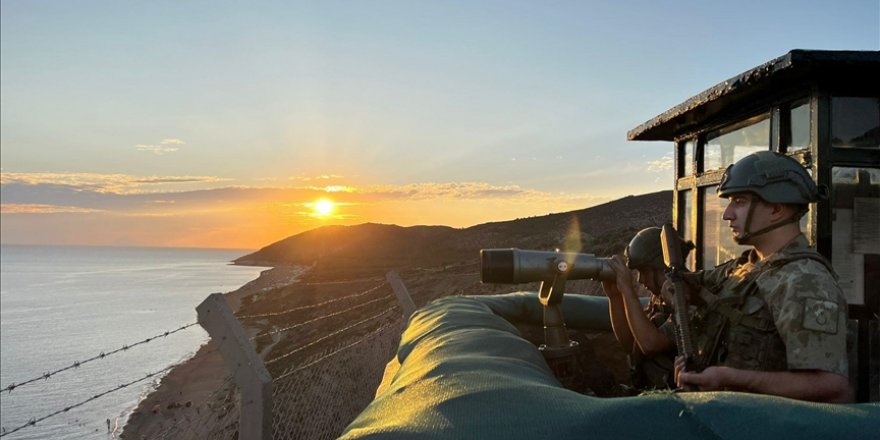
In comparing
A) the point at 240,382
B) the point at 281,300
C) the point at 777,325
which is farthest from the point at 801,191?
the point at 281,300

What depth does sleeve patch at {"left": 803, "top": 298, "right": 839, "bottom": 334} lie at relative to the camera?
2131mm

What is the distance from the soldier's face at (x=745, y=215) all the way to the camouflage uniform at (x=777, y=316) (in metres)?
0.14

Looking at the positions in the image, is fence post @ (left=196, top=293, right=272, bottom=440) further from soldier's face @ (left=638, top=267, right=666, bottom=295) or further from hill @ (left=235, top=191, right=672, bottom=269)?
hill @ (left=235, top=191, right=672, bottom=269)

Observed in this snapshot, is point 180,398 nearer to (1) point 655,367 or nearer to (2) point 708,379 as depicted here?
(1) point 655,367

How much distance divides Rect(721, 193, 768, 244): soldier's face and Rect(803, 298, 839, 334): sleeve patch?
48 cm

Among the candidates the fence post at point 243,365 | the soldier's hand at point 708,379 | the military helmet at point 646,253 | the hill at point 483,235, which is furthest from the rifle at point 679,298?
the hill at point 483,235

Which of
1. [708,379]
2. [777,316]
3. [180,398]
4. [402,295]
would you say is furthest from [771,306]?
[180,398]

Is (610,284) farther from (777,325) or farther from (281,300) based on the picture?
(281,300)

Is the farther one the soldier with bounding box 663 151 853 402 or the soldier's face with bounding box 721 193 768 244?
the soldier's face with bounding box 721 193 768 244

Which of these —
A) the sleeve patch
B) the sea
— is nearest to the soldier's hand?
the sleeve patch

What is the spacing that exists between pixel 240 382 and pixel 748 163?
263 cm

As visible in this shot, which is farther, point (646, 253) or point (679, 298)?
point (646, 253)

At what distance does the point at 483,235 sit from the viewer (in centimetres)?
6494

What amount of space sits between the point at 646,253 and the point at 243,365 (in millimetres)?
2257
